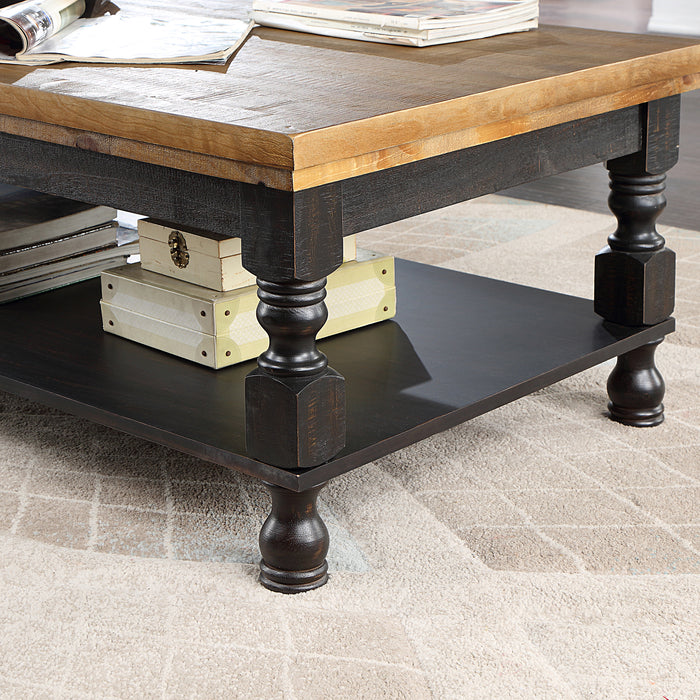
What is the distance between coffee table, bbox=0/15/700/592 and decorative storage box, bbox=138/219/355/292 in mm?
113

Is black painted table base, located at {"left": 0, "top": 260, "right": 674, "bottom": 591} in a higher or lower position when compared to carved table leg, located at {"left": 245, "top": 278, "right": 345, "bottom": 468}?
lower

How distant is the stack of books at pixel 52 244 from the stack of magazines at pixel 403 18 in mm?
416

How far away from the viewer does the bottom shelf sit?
1209 millimetres

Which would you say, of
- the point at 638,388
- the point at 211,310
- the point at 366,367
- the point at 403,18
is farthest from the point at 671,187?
the point at 211,310

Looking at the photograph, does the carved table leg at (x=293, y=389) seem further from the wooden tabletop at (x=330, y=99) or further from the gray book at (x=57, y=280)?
the gray book at (x=57, y=280)

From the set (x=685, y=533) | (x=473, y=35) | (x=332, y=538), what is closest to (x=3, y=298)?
(x=332, y=538)

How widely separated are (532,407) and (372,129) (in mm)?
766

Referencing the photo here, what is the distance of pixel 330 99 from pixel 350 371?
15.8 inches

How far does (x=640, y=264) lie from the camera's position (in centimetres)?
148

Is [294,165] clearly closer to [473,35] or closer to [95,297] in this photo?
[473,35]

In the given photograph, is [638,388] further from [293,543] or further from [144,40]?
[144,40]

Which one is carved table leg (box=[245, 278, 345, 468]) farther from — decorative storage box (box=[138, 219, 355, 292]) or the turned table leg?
the turned table leg

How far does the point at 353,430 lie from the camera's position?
47.4 inches

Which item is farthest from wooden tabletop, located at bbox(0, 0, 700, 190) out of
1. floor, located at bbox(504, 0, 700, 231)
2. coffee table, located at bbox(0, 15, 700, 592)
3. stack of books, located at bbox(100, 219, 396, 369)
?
floor, located at bbox(504, 0, 700, 231)
